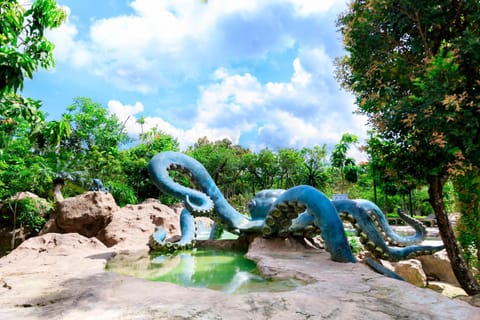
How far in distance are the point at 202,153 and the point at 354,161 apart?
54.6 ft

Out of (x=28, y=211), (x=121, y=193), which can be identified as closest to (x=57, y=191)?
(x=28, y=211)

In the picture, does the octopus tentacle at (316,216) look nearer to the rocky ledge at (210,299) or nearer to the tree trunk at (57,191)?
the rocky ledge at (210,299)

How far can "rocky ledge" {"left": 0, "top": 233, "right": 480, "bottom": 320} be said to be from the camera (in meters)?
2.39

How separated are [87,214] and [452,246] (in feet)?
27.3

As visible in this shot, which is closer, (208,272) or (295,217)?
(208,272)

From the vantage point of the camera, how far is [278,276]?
4.16 metres

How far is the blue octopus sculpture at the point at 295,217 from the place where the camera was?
525cm

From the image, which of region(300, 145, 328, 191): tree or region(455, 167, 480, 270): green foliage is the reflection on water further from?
region(300, 145, 328, 191): tree

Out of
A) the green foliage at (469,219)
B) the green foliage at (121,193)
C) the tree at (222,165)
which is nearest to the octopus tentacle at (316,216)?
the green foliage at (469,219)

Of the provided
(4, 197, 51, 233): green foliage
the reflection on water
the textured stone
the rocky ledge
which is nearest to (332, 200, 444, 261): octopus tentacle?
the rocky ledge

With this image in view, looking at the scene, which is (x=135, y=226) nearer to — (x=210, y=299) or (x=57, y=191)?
(x=210, y=299)

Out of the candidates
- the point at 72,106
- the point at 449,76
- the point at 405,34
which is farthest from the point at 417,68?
the point at 72,106

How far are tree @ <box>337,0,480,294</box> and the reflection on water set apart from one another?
2.95 metres

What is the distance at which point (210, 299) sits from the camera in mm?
2711
